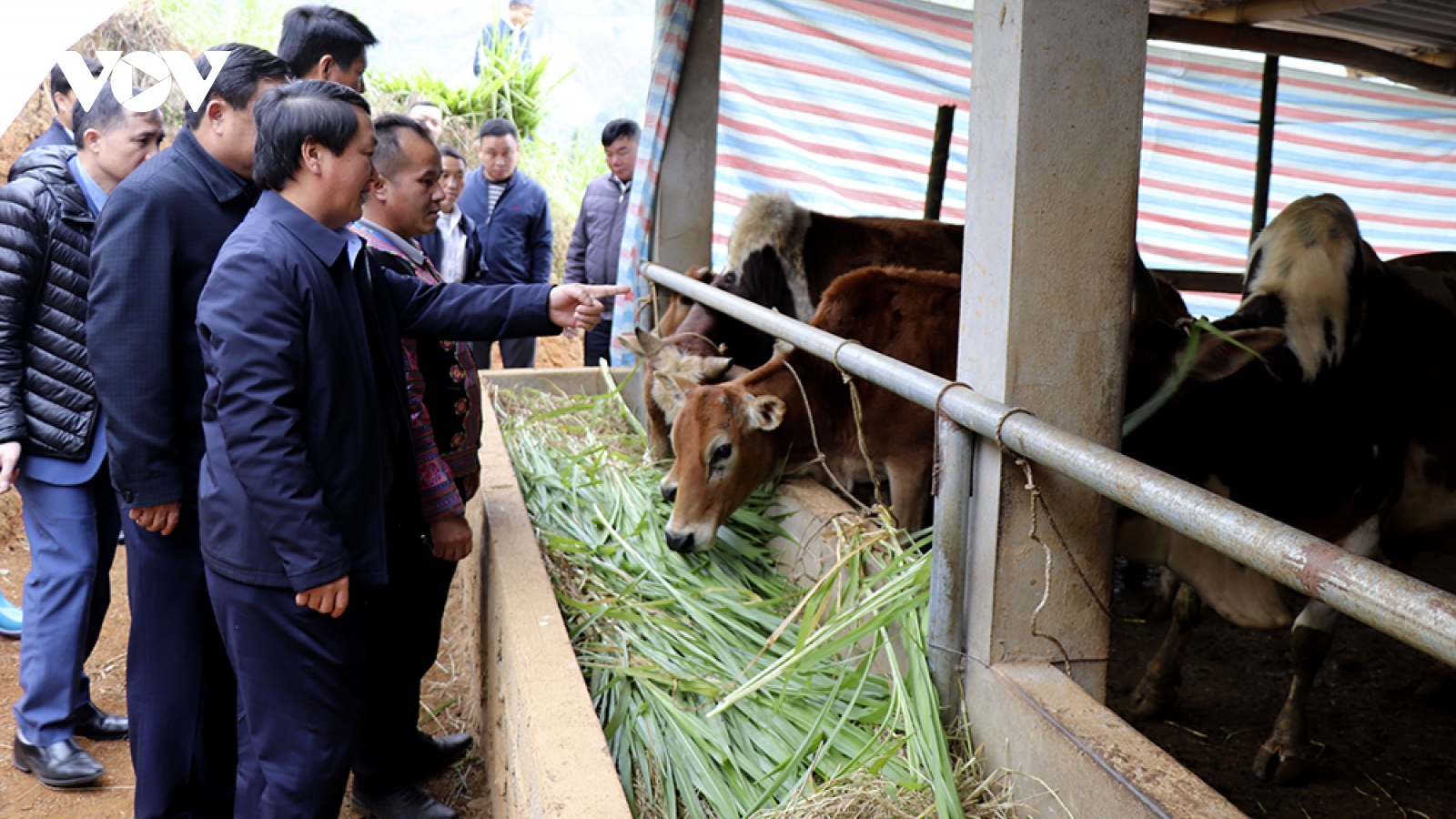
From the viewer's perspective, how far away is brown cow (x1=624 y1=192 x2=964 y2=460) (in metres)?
4.62

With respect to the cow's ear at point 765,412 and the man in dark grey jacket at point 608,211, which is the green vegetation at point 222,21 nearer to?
the man in dark grey jacket at point 608,211

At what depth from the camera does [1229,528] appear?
148 cm

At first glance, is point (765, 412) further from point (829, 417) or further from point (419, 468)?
point (419, 468)

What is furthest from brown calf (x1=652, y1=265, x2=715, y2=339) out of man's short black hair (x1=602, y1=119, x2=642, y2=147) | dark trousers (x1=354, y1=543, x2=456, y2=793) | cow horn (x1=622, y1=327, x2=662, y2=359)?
man's short black hair (x1=602, y1=119, x2=642, y2=147)

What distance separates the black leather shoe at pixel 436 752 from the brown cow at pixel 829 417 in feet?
3.37

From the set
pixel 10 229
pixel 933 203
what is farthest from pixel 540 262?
pixel 10 229

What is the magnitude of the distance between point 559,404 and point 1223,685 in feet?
11.2

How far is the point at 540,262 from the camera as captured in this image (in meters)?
7.99

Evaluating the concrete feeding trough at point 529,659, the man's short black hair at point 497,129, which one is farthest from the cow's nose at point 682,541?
the man's short black hair at point 497,129

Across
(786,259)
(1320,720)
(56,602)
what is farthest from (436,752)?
(1320,720)

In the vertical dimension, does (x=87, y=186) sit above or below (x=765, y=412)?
above

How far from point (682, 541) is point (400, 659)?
3.09 feet

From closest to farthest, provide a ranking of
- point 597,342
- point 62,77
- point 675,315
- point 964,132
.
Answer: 1. point 62,77
2. point 675,315
3. point 964,132
4. point 597,342

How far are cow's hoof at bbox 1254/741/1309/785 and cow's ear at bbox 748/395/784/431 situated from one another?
191 cm
